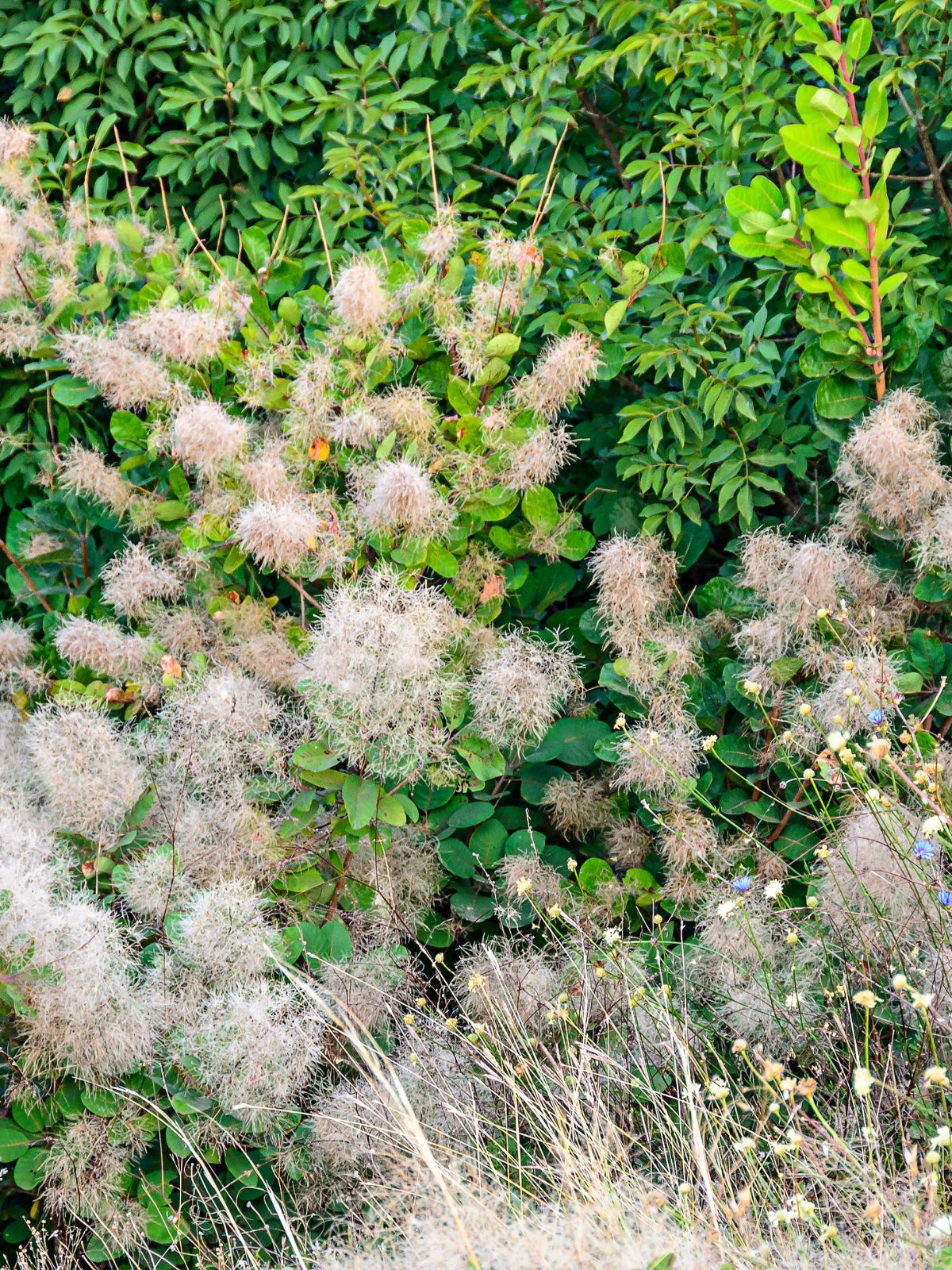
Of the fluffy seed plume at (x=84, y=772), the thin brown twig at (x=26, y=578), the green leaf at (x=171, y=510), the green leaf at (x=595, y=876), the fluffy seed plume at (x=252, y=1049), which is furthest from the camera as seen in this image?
the thin brown twig at (x=26, y=578)

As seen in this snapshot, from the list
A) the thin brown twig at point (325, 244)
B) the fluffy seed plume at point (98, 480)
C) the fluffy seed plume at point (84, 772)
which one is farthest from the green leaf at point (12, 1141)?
the thin brown twig at point (325, 244)

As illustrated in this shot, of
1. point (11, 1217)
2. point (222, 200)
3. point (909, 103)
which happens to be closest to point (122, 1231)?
point (11, 1217)

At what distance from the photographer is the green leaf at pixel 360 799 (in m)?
2.59

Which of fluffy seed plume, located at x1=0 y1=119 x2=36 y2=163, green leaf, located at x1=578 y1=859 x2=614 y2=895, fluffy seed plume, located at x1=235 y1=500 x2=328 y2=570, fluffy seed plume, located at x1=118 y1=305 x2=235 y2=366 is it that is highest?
fluffy seed plume, located at x1=0 y1=119 x2=36 y2=163

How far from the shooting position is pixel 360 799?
2.62 metres

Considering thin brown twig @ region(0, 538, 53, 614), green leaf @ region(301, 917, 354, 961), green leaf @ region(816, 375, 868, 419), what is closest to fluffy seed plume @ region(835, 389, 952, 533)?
green leaf @ region(816, 375, 868, 419)

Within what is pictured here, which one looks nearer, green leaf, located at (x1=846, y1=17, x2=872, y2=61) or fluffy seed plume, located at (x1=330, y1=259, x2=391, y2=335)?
green leaf, located at (x1=846, y1=17, x2=872, y2=61)

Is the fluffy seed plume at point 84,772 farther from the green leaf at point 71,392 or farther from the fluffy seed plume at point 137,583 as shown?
the green leaf at point 71,392

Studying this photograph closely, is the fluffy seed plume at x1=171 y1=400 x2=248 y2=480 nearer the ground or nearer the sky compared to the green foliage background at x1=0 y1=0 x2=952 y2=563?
nearer the ground

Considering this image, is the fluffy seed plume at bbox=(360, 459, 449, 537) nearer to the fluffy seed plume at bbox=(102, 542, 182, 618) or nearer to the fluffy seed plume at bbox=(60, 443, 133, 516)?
the fluffy seed plume at bbox=(102, 542, 182, 618)

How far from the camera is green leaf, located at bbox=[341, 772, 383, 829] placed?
2.59m

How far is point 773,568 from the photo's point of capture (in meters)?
2.77

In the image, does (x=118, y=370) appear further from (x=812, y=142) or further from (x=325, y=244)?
(x=812, y=142)

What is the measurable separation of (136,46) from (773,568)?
2550 mm
